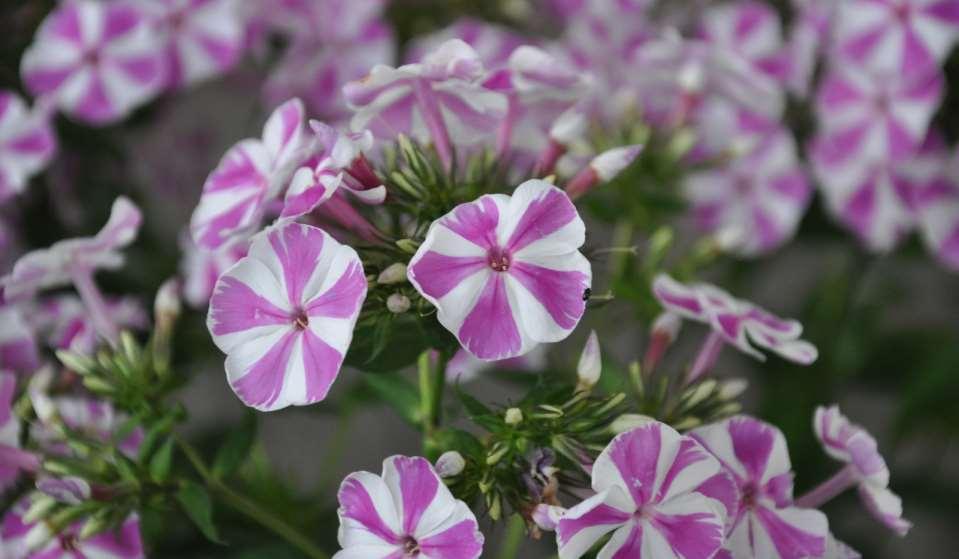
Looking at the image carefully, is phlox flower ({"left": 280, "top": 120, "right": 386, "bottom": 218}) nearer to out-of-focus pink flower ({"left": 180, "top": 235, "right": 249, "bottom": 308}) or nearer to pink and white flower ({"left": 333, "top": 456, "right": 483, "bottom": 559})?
pink and white flower ({"left": 333, "top": 456, "right": 483, "bottom": 559})

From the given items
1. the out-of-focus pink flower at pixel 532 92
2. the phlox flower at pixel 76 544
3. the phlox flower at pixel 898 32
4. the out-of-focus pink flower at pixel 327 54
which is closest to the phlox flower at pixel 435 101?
the out-of-focus pink flower at pixel 532 92

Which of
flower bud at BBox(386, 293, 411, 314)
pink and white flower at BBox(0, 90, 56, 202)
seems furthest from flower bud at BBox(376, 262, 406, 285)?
pink and white flower at BBox(0, 90, 56, 202)

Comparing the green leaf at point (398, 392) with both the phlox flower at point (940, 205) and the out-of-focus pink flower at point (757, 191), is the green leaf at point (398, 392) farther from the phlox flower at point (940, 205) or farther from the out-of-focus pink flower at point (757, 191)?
the phlox flower at point (940, 205)

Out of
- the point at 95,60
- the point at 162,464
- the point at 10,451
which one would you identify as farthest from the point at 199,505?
the point at 95,60

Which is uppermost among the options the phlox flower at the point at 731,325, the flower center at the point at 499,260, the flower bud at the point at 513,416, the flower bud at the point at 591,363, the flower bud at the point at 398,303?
the flower center at the point at 499,260

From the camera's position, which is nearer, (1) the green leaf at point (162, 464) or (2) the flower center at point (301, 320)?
(2) the flower center at point (301, 320)

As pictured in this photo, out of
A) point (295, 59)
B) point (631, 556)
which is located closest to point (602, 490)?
point (631, 556)

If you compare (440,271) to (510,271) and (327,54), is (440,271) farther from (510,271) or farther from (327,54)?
(327,54)
